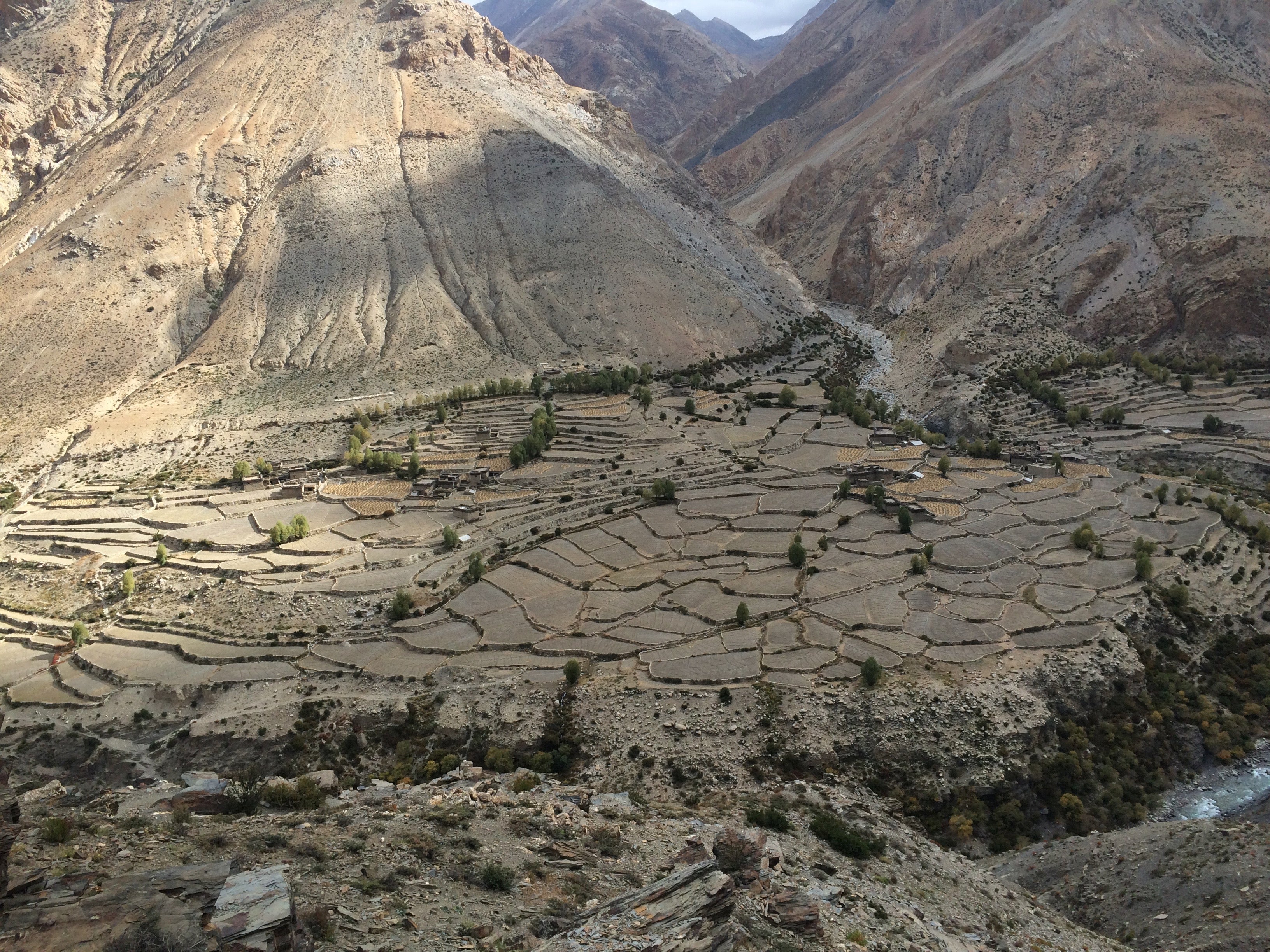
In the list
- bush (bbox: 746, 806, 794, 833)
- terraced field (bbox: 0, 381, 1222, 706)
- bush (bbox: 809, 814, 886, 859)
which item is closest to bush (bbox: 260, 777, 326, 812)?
terraced field (bbox: 0, 381, 1222, 706)

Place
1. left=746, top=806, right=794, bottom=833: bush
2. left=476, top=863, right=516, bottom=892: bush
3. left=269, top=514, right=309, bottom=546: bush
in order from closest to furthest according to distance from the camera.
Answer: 1. left=476, top=863, right=516, bottom=892: bush
2. left=746, top=806, right=794, bottom=833: bush
3. left=269, top=514, right=309, bottom=546: bush

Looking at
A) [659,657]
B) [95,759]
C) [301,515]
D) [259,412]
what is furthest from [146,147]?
[659,657]

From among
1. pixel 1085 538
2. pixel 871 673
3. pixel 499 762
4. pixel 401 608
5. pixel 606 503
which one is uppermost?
pixel 1085 538

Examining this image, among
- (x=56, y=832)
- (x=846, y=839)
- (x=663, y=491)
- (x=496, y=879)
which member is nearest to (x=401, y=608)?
(x=663, y=491)

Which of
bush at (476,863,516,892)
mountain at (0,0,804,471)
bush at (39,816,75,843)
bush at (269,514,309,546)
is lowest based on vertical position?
bush at (269,514,309,546)

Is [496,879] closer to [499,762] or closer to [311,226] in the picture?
[499,762]

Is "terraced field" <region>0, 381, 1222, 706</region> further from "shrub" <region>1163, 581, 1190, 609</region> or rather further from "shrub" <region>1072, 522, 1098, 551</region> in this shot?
"shrub" <region>1163, 581, 1190, 609</region>

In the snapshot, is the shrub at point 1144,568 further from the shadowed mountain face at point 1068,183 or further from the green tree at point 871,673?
the shadowed mountain face at point 1068,183
